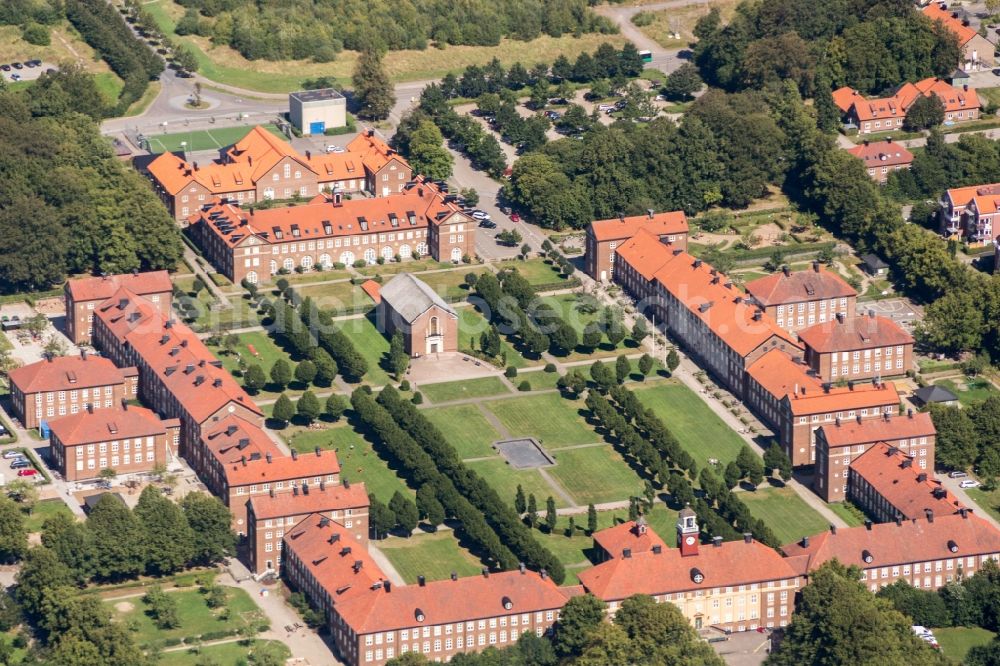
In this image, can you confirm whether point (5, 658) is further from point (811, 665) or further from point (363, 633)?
point (811, 665)

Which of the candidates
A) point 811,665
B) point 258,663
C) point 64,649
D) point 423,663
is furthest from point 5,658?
point 811,665

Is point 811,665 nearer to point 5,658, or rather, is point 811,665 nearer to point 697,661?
point 697,661

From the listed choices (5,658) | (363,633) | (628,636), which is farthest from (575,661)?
(5,658)

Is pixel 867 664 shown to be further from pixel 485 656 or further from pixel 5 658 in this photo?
pixel 5 658

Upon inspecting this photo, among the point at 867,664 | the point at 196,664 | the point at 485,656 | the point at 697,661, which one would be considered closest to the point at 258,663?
the point at 196,664

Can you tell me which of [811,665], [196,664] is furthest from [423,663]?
[811,665]

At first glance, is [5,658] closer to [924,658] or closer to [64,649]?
[64,649]
